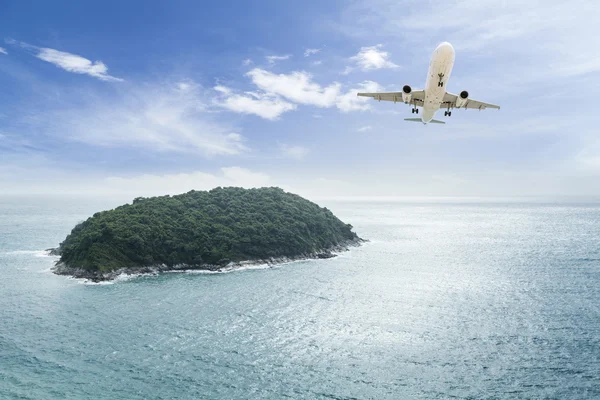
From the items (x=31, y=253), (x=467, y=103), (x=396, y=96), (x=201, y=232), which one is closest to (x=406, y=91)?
(x=396, y=96)

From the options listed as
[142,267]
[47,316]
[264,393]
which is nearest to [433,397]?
[264,393]

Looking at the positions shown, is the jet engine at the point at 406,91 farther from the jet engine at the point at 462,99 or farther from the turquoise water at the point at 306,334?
the turquoise water at the point at 306,334

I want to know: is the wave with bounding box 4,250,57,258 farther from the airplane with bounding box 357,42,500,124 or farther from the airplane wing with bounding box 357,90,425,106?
the airplane with bounding box 357,42,500,124

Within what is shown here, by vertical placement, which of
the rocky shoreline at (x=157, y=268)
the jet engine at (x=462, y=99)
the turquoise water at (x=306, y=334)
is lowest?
the turquoise water at (x=306, y=334)

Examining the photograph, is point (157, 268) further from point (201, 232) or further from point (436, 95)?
point (436, 95)

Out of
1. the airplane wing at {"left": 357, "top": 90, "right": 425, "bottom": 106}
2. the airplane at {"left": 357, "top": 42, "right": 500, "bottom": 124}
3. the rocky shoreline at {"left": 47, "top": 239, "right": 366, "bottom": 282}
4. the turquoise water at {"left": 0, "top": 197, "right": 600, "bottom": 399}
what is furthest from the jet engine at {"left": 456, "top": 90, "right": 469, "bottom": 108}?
the rocky shoreline at {"left": 47, "top": 239, "right": 366, "bottom": 282}

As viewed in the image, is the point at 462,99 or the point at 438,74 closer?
the point at 438,74

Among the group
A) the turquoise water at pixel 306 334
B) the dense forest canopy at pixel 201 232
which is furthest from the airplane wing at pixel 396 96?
the dense forest canopy at pixel 201 232
